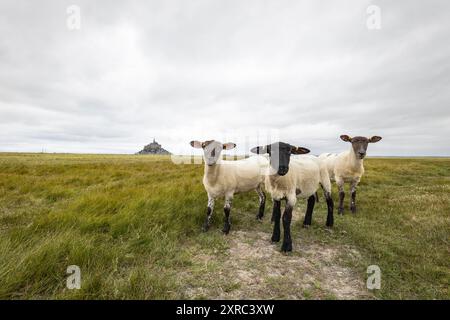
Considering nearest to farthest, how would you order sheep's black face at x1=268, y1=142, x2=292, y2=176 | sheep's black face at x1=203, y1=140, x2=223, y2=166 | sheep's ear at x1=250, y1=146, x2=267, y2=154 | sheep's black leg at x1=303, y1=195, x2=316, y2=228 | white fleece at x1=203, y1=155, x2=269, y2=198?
1. sheep's black face at x1=268, y1=142, x2=292, y2=176
2. sheep's ear at x1=250, y1=146, x2=267, y2=154
3. sheep's black face at x1=203, y1=140, x2=223, y2=166
4. white fleece at x1=203, y1=155, x2=269, y2=198
5. sheep's black leg at x1=303, y1=195, x2=316, y2=228

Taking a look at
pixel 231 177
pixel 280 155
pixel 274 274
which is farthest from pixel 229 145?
pixel 274 274

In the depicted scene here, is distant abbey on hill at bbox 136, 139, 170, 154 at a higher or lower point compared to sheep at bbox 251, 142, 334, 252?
higher

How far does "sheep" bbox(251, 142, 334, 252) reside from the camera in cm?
531

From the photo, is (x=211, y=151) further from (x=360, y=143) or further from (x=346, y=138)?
(x=360, y=143)

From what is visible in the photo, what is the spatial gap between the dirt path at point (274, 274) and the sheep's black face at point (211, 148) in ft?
7.84

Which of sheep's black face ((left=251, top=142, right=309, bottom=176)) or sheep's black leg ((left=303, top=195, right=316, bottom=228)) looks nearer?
sheep's black face ((left=251, top=142, right=309, bottom=176))

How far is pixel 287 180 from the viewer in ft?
18.7

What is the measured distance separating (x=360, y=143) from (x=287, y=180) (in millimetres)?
4980

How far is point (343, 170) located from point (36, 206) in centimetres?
1253

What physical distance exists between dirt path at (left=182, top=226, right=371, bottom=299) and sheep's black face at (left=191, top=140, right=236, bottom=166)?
2.39 meters

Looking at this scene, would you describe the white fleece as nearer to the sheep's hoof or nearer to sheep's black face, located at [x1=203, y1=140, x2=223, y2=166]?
sheep's black face, located at [x1=203, y1=140, x2=223, y2=166]

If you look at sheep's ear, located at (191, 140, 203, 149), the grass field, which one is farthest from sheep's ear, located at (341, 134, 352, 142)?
sheep's ear, located at (191, 140, 203, 149)

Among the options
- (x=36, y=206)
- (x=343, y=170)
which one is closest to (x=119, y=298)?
(x=36, y=206)

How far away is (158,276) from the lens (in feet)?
12.7
